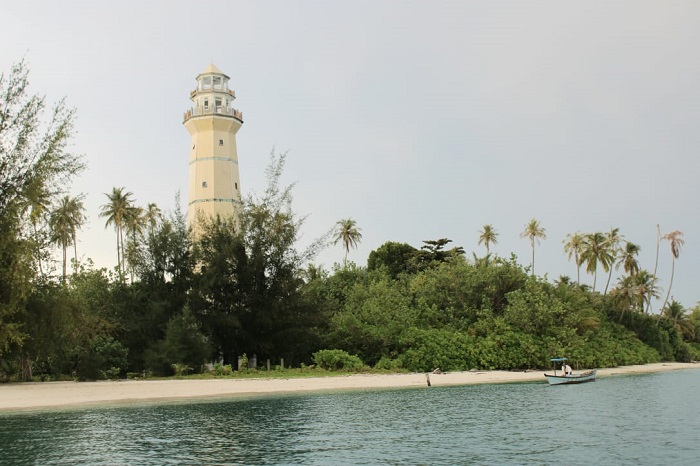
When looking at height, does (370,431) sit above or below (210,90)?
below

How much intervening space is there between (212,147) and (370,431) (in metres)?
34.2

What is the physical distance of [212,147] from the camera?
4938cm

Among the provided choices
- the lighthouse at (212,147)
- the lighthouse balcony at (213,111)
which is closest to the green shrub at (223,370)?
the lighthouse at (212,147)

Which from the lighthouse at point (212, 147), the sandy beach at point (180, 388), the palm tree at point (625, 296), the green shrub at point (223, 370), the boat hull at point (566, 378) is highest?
the lighthouse at point (212, 147)

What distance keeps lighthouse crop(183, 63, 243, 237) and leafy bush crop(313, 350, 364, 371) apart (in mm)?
15783

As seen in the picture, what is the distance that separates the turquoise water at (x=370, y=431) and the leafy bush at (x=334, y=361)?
25.7 ft

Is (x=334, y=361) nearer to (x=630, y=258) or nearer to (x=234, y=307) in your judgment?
(x=234, y=307)

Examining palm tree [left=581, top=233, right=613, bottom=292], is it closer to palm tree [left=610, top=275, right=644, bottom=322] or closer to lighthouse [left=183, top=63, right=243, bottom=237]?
palm tree [left=610, top=275, right=644, bottom=322]

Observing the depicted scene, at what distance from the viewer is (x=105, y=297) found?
36.3m

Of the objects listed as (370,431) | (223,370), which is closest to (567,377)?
(223,370)

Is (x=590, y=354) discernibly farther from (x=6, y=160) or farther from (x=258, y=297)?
(x=6, y=160)

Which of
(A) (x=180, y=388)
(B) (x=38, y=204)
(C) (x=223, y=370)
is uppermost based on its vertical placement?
(B) (x=38, y=204)

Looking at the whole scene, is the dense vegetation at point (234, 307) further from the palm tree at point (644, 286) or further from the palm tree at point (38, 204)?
the palm tree at point (644, 286)

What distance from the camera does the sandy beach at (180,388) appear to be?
25.8 metres
